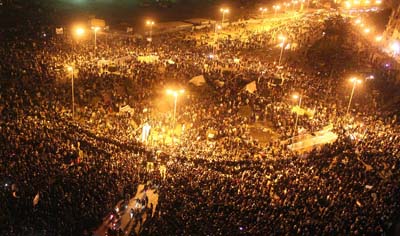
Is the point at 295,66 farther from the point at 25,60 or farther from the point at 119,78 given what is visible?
the point at 25,60

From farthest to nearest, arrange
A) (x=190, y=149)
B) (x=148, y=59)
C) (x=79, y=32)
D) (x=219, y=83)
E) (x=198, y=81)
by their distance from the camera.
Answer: (x=79, y=32) → (x=148, y=59) → (x=219, y=83) → (x=198, y=81) → (x=190, y=149)

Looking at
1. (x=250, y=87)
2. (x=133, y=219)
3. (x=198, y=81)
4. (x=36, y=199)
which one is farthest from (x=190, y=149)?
(x=250, y=87)

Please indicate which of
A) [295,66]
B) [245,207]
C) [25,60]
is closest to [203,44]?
[295,66]

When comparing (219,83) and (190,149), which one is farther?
(219,83)

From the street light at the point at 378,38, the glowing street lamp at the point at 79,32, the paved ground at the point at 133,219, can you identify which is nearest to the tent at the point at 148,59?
the glowing street lamp at the point at 79,32

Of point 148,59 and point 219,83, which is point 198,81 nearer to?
point 219,83

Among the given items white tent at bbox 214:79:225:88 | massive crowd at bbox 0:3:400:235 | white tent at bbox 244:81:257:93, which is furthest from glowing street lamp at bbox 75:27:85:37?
white tent at bbox 244:81:257:93

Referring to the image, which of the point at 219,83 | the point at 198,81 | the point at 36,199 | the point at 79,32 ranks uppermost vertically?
the point at 79,32
